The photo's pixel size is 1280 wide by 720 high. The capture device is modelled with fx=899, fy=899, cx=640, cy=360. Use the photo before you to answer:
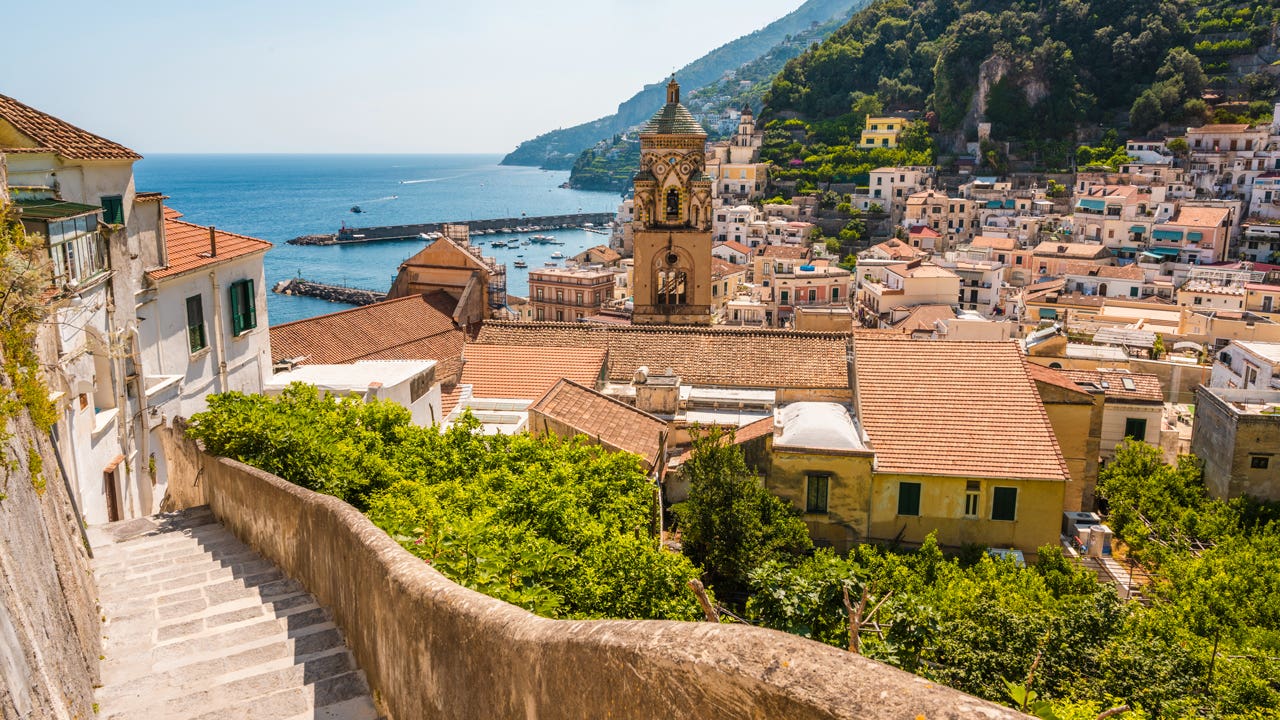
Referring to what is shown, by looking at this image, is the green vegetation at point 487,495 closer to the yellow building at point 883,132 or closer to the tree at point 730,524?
the tree at point 730,524

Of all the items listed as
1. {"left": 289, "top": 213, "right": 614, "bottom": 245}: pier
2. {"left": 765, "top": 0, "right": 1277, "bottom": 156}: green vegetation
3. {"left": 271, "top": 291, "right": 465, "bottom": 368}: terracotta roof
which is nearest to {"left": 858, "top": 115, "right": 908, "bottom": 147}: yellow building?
{"left": 765, "top": 0, "right": 1277, "bottom": 156}: green vegetation

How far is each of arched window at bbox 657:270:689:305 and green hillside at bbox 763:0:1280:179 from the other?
73.9 metres

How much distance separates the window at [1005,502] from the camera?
1683 cm

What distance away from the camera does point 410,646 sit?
5352mm

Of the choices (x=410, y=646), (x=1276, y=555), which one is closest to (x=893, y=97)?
(x=1276, y=555)

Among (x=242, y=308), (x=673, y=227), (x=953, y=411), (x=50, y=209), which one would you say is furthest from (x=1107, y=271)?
(x=50, y=209)

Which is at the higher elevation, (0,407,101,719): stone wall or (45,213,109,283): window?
(45,213,109,283): window

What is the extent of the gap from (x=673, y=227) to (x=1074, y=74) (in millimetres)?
84572

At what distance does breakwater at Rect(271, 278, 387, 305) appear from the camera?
282 ft

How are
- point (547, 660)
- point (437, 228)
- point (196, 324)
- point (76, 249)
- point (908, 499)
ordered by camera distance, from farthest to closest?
point (437, 228), point (908, 499), point (196, 324), point (76, 249), point (547, 660)

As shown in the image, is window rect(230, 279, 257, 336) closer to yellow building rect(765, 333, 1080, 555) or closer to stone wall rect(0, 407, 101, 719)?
stone wall rect(0, 407, 101, 719)

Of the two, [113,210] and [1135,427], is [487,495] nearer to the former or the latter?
[113,210]

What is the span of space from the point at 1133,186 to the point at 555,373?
2917 inches

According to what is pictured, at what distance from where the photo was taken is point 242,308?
54.8 feet
